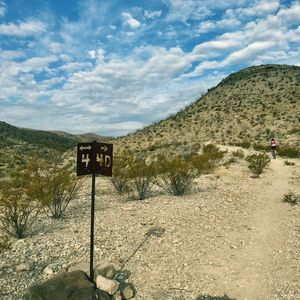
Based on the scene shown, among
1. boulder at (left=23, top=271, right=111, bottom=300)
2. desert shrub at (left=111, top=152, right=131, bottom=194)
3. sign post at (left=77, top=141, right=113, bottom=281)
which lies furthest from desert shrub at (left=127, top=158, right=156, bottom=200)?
boulder at (left=23, top=271, right=111, bottom=300)

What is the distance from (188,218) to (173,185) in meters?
3.59

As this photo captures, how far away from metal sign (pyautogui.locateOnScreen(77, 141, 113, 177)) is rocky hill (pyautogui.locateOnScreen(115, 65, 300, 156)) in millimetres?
27295

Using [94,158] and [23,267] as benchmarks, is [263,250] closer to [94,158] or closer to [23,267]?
[94,158]

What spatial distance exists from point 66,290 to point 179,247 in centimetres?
318

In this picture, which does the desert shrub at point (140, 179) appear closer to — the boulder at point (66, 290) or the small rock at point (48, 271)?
the small rock at point (48, 271)

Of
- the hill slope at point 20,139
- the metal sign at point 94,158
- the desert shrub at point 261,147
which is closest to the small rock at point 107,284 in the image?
A: the metal sign at point 94,158

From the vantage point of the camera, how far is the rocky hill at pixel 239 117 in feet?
129

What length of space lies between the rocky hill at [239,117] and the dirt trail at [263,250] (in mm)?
21593

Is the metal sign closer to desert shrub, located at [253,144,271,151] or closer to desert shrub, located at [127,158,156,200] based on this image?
desert shrub, located at [127,158,156,200]

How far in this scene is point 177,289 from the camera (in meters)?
6.45

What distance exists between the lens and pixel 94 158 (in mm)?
6473

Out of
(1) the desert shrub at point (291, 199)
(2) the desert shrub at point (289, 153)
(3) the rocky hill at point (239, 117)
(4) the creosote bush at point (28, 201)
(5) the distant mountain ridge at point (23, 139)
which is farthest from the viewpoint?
(5) the distant mountain ridge at point (23, 139)

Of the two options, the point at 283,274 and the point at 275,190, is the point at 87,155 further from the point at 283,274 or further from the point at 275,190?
the point at 275,190

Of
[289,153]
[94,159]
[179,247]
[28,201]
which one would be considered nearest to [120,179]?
[28,201]
